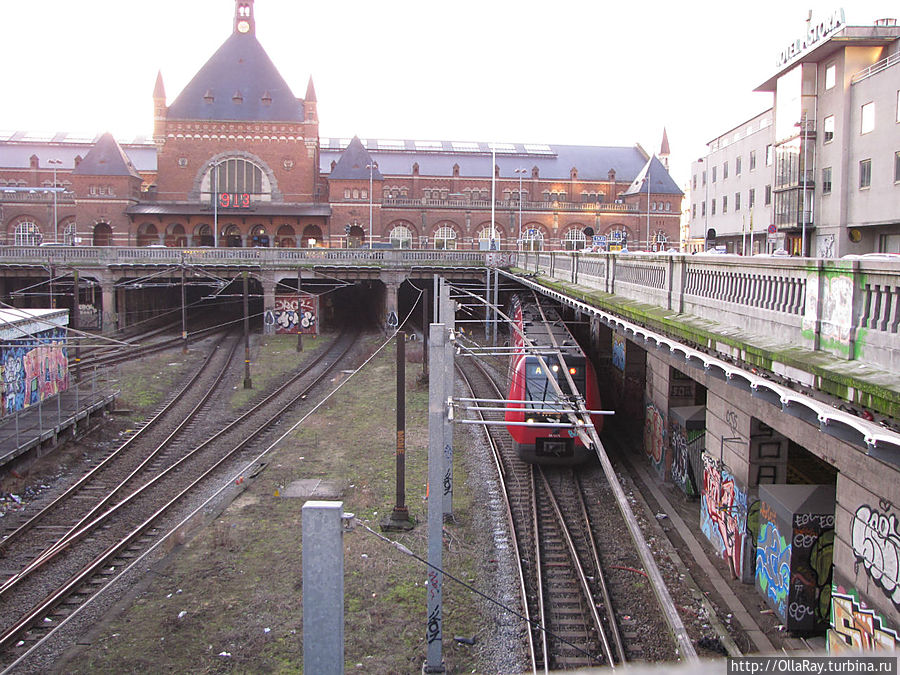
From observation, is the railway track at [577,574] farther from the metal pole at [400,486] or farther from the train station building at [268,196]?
the train station building at [268,196]

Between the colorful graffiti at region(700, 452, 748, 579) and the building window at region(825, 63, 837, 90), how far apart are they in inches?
1060

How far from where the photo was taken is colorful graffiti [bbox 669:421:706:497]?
17734 millimetres

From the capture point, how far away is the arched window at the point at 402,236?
246ft

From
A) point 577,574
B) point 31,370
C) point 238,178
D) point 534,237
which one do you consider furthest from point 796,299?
point 238,178

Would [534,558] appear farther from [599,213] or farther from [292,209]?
[599,213]

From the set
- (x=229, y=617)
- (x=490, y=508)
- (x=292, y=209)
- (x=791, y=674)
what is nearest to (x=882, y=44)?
(x=490, y=508)

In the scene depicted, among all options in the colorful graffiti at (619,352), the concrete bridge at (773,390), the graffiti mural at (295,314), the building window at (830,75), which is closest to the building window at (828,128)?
the building window at (830,75)

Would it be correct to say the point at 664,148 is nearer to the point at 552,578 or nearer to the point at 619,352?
the point at 619,352

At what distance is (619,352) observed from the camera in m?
26.7

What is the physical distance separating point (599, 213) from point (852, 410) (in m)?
74.7

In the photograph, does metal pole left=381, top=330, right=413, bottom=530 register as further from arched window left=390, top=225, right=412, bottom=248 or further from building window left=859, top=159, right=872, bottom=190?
arched window left=390, top=225, right=412, bottom=248

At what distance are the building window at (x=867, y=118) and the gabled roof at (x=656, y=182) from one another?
154 feet

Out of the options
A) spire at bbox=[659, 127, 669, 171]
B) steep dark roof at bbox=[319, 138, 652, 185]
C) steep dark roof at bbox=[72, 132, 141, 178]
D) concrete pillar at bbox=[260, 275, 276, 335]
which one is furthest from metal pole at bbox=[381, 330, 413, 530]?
spire at bbox=[659, 127, 669, 171]

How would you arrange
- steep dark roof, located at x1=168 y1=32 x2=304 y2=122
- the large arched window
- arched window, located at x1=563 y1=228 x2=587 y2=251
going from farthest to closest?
1. arched window, located at x1=563 y1=228 x2=587 y2=251
2. steep dark roof, located at x1=168 y1=32 x2=304 y2=122
3. the large arched window
